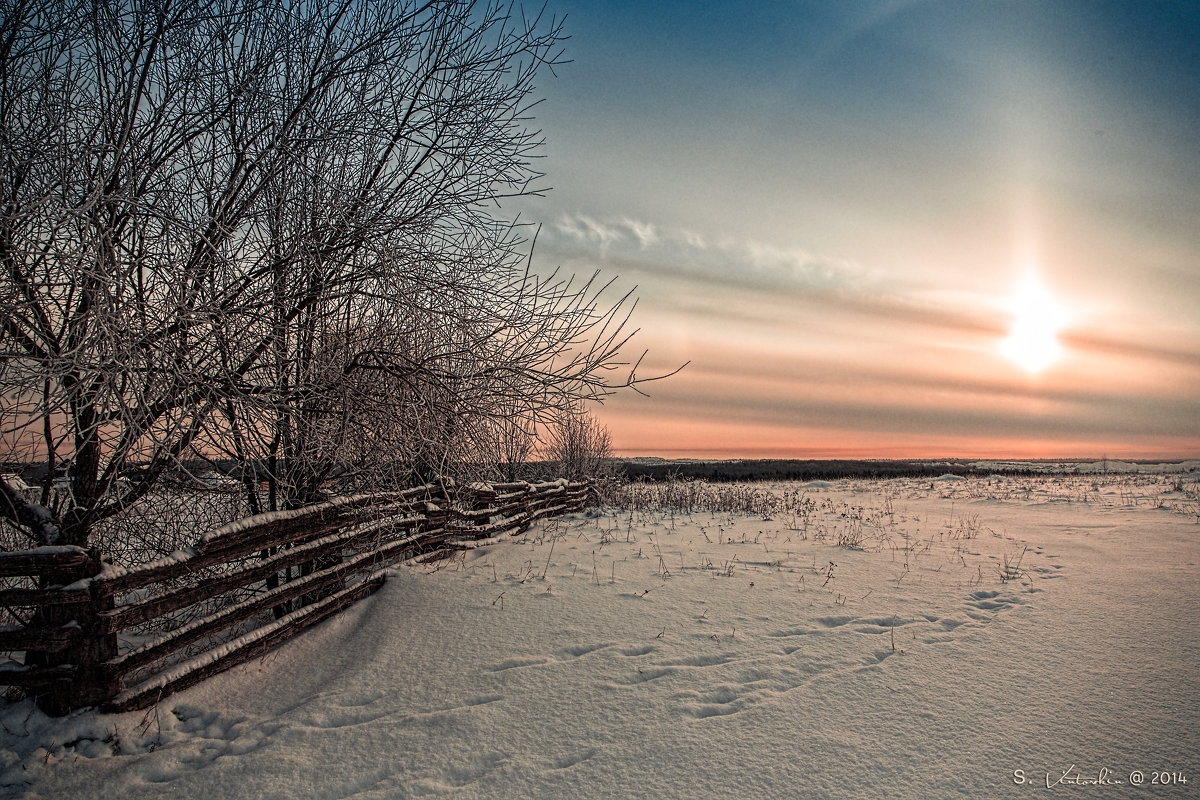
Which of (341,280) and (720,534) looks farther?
(720,534)

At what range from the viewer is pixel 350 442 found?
4.82 metres

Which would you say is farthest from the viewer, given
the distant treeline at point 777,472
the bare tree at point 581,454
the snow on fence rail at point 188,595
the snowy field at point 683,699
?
the distant treeline at point 777,472

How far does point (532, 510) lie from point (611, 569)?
414 cm

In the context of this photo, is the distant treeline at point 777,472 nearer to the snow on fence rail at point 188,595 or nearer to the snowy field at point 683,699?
the snowy field at point 683,699

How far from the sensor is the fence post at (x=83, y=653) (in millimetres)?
3670

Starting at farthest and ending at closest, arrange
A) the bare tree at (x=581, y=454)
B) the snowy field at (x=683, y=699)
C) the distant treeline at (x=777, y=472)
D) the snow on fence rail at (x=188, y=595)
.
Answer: the distant treeline at (x=777, y=472) < the bare tree at (x=581, y=454) < the snow on fence rail at (x=188, y=595) < the snowy field at (x=683, y=699)

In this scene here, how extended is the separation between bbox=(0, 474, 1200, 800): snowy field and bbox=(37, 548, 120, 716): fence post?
5.1 inches

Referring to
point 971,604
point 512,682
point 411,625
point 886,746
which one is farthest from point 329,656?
point 971,604

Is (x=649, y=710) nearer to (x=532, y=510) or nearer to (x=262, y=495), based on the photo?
(x=262, y=495)

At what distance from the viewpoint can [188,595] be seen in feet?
13.6

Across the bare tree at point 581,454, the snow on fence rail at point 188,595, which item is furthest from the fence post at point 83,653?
the bare tree at point 581,454

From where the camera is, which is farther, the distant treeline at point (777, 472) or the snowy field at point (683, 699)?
the distant treeline at point (777, 472)

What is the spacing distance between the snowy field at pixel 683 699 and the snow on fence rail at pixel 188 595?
18 centimetres

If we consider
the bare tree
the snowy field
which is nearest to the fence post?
the snowy field
